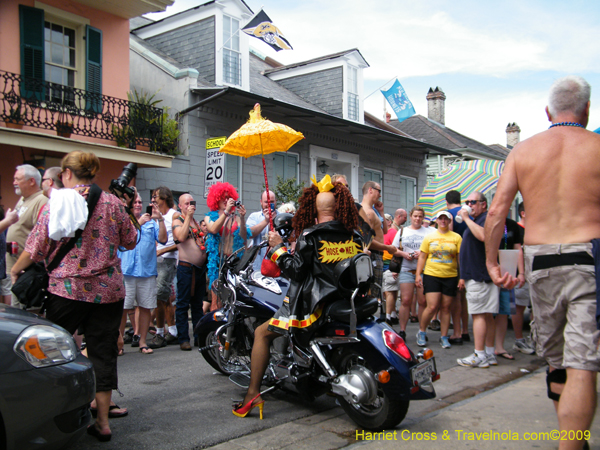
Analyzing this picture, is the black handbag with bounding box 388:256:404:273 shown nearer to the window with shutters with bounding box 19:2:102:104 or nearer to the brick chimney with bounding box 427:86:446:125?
the window with shutters with bounding box 19:2:102:104

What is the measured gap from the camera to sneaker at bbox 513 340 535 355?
6607mm

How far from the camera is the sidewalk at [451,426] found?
3498 mm

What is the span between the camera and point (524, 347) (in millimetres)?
6695

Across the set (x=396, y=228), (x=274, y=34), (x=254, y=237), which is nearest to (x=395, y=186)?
(x=274, y=34)

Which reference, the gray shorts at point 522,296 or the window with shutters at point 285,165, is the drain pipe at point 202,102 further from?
the gray shorts at point 522,296

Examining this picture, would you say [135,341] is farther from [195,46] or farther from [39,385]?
[195,46]

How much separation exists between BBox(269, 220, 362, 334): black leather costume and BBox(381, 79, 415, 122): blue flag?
15.0 metres

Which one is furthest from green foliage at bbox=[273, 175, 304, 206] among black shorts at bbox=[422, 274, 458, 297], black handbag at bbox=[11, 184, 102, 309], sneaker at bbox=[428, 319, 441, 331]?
black handbag at bbox=[11, 184, 102, 309]

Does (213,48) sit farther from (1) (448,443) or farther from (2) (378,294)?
(1) (448,443)

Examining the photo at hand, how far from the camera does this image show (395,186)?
19.5m

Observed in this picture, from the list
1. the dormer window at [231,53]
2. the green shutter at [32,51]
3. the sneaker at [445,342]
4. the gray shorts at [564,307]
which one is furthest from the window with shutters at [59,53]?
the gray shorts at [564,307]

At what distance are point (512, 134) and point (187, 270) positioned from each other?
40.2 metres

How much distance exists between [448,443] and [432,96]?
30.1 meters

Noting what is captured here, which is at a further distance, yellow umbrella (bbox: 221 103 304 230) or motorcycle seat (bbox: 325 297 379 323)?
yellow umbrella (bbox: 221 103 304 230)
